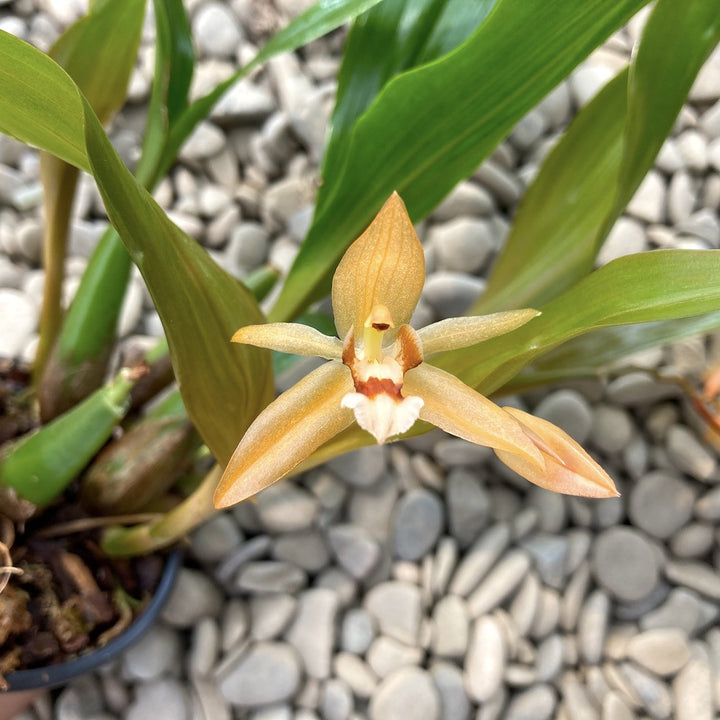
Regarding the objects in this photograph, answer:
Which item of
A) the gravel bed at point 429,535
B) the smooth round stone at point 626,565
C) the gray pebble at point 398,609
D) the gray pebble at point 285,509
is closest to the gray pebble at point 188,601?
the gravel bed at point 429,535

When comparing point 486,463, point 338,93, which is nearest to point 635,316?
point 338,93

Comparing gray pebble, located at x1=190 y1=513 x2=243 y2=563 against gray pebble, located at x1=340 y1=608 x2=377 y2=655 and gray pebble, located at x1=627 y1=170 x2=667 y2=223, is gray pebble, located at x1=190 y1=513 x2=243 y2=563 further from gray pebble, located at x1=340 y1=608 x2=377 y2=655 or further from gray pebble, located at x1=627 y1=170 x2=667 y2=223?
gray pebble, located at x1=627 y1=170 x2=667 y2=223

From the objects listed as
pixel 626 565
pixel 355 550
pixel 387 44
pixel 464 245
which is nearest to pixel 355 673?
pixel 355 550

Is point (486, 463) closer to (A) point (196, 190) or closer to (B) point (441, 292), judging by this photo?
(B) point (441, 292)

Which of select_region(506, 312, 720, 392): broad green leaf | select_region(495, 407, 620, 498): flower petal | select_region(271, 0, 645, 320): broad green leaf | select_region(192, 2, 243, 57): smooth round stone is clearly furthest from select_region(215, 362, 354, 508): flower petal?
select_region(192, 2, 243, 57): smooth round stone

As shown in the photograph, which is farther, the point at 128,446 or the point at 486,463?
the point at 486,463

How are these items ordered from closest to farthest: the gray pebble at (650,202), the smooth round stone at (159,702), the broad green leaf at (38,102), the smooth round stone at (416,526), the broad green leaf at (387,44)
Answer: the broad green leaf at (38,102)
the broad green leaf at (387,44)
the smooth round stone at (159,702)
the smooth round stone at (416,526)
the gray pebble at (650,202)

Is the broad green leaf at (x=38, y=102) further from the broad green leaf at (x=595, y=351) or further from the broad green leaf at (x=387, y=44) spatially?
the broad green leaf at (x=595, y=351)
